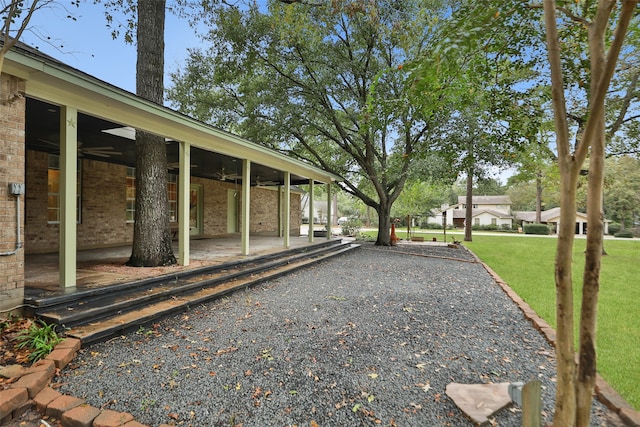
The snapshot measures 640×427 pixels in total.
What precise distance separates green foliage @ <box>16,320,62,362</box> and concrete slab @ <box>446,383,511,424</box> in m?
3.47

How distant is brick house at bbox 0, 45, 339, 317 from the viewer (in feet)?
11.1

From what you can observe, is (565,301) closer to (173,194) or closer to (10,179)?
(10,179)

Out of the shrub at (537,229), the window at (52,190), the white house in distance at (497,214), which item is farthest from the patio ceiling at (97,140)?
the white house in distance at (497,214)

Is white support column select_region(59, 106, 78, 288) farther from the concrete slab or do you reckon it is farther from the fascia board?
the concrete slab

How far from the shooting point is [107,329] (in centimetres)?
324

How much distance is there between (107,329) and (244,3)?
847cm

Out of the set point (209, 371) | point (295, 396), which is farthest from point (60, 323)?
point (295, 396)

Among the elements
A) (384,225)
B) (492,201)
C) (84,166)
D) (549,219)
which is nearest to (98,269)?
(84,166)

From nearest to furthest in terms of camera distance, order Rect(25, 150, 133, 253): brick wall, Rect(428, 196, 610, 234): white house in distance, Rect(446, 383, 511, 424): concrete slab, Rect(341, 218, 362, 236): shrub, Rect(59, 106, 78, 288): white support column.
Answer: Rect(446, 383, 511, 424): concrete slab
Rect(59, 106, 78, 288): white support column
Rect(25, 150, 133, 253): brick wall
Rect(341, 218, 362, 236): shrub
Rect(428, 196, 610, 234): white house in distance

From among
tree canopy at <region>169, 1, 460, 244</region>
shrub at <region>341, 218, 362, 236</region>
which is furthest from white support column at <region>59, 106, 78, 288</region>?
shrub at <region>341, 218, 362, 236</region>

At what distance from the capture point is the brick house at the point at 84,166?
3.37m

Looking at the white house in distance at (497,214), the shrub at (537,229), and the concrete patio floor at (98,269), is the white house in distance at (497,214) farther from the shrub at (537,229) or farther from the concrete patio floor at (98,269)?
the concrete patio floor at (98,269)

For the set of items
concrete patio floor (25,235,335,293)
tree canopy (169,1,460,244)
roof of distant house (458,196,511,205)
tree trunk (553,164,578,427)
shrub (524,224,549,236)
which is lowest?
shrub (524,224,549,236)

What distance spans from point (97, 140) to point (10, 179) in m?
3.23
